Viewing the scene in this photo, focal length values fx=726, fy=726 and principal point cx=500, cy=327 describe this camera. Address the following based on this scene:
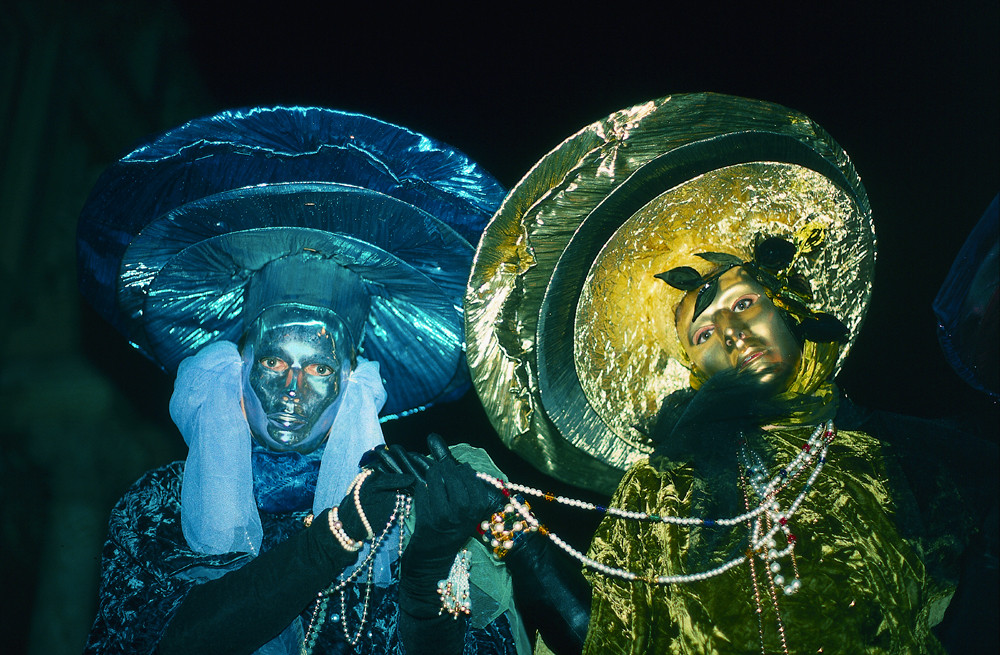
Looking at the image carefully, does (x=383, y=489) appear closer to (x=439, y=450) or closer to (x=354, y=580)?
(x=439, y=450)

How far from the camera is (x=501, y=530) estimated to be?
72.4 inches

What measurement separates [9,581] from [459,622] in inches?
77.8

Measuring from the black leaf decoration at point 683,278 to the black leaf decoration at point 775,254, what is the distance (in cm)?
18

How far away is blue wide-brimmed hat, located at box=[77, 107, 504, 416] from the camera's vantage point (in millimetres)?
1875

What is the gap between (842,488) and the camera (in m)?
1.73

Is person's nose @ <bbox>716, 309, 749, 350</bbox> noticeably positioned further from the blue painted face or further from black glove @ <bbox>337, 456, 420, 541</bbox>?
the blue painted face

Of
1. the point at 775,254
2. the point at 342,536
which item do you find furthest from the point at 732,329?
the point at 342,536

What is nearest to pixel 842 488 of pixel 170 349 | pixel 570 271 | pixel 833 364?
pixel 833 364

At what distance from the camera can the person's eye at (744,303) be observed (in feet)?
6.13

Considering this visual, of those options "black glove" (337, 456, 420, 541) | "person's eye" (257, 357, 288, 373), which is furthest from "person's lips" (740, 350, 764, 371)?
"person's eye" (257, 357, 288, 373)

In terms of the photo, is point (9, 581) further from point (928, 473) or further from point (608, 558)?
point (928, 473)

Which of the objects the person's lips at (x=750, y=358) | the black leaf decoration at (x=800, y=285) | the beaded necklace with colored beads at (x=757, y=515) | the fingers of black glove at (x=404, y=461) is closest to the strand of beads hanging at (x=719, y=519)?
the beaded necklace with colored beads at (x=757, y=515)

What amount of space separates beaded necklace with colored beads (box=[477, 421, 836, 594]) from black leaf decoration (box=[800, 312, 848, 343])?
21 centimetres

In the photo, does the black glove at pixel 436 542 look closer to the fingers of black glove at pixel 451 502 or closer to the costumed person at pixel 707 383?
the fingers of black glove at pixel 451 502
